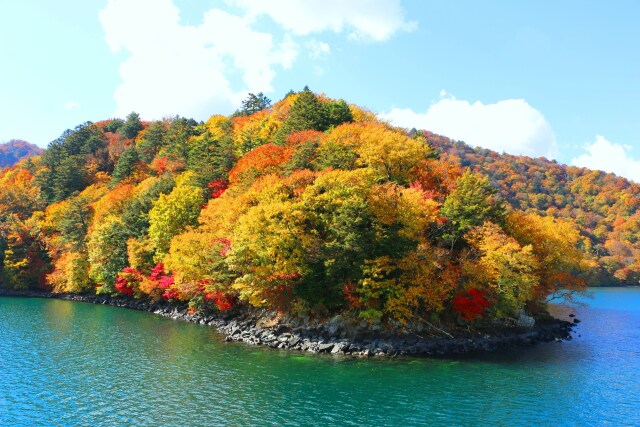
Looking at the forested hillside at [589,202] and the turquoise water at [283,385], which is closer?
the turquoise water at [283,385]

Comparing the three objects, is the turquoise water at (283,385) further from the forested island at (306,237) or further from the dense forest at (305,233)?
the dense forest at (305,233)

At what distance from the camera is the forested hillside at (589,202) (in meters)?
143

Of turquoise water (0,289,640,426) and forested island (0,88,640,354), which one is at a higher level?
forested island (0,88,640,354)

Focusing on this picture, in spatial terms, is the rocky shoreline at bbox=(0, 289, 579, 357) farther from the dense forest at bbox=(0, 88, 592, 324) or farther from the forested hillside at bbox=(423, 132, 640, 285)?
the forested hillside at bbox=(423, 132, 640, 285)

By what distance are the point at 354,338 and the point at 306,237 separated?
10644 mm

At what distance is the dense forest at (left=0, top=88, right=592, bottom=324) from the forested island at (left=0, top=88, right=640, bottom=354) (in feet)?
0.66

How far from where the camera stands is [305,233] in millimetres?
44500

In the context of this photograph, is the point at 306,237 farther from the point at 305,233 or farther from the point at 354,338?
the point at 354,338

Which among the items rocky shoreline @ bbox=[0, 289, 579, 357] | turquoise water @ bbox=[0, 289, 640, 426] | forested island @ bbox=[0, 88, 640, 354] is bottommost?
turquoise water @ bbox=[0, 289, 640, 426]

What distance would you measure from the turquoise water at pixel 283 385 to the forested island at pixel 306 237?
6241 millimetres

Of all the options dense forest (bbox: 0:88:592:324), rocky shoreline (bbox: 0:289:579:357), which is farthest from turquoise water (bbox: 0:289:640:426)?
dense forest (bbox: 0:88:592:324)

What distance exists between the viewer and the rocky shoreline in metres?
41.2

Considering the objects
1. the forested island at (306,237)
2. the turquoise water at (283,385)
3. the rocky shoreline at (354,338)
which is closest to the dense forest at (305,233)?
the forested island at (306,237)

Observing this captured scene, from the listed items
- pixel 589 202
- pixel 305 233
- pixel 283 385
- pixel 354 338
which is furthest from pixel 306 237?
pixel 589 202
